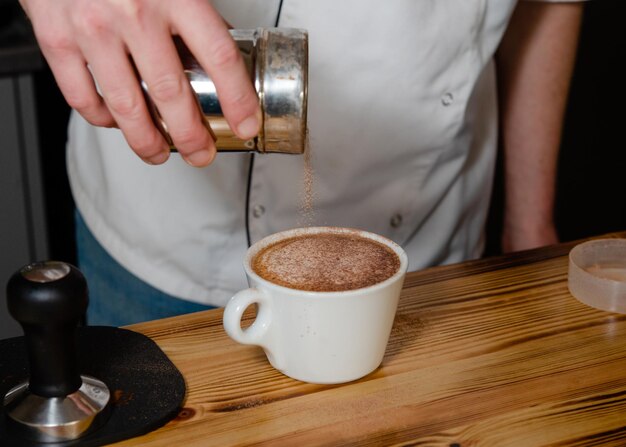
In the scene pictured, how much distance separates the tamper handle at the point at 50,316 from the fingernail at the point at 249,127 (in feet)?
0.60

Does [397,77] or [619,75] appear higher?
[397,77]

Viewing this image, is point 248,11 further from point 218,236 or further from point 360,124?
point 218,236

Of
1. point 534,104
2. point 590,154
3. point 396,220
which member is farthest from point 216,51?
point 590,154

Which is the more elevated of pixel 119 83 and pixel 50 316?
pixel 119 83

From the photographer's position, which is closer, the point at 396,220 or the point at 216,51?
the point at 216,51

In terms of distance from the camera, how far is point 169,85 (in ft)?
2.36

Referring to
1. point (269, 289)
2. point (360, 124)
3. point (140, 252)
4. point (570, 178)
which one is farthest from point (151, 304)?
point (570, 178)

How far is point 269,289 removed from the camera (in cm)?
78

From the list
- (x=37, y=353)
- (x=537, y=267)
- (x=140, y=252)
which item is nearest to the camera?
(x=37, y=353)

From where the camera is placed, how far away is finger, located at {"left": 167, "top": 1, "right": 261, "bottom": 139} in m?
0.71

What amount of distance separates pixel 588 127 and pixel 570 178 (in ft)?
0.50

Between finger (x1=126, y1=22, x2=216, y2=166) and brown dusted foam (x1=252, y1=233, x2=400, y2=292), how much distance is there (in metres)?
0.15

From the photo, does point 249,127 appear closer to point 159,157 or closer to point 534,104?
point 159,157

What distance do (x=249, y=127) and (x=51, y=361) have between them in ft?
0.86
